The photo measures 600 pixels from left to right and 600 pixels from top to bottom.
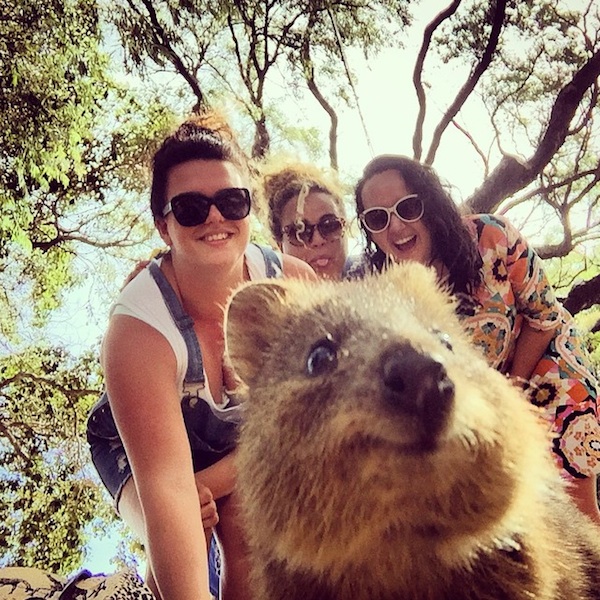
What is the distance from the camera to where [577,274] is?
46.8 feet

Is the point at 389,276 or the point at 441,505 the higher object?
the point at 389,276

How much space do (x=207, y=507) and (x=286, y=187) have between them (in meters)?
2.28

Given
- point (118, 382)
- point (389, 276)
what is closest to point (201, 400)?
point (118, 382)

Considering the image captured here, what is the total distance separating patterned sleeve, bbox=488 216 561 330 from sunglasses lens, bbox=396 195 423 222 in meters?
0.50

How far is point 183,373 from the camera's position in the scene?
252 centimetres

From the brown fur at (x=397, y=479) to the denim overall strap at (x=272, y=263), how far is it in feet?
4.65

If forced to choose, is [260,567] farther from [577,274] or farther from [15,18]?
[577,274]

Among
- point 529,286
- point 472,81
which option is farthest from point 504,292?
point 472,81

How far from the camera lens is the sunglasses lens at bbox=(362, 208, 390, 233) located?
3555mm

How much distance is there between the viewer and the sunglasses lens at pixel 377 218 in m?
3.55

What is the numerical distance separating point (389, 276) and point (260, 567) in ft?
3.28

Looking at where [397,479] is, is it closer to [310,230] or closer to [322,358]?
[322,358]

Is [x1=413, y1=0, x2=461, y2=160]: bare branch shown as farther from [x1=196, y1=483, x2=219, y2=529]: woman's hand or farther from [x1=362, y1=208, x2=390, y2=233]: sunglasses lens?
[x1=196, y1=483, x2=219, y2=529]: woman's hand

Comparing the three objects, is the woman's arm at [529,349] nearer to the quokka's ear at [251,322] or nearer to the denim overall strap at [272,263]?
the denim overall strap at [272,263]
